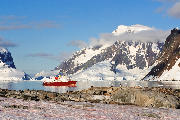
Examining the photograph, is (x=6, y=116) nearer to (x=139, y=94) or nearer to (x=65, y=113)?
(x=65, y=113)

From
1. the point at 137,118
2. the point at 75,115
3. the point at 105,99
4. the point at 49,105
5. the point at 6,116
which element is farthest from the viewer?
the point at 105,99

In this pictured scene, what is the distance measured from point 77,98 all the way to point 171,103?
1298 centimetres

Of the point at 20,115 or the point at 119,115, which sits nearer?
the point at 20,115

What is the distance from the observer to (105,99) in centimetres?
4856

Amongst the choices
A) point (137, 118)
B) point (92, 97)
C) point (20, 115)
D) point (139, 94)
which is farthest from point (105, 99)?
point (20, 115)

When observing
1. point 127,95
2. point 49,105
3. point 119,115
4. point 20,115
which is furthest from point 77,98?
point 20,115

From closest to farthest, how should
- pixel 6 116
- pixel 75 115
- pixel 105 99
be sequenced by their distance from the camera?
pixel 6 116 → pixel 75 115 → pixel 105 99

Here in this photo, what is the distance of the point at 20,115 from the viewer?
80.3ft

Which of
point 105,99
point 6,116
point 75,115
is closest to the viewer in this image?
point 6,116

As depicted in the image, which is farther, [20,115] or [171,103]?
[171,103]

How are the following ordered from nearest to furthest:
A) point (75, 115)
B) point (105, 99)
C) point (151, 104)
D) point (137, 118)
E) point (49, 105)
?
Answer: 1. point (75, 115)
2. point (137, 118)
3. point (49, 105)
4. point (151, 104)
5. point (105, 99)

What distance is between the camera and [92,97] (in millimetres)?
49188

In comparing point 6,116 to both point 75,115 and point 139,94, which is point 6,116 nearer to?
point 75,115

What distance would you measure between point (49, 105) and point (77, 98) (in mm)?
13721
